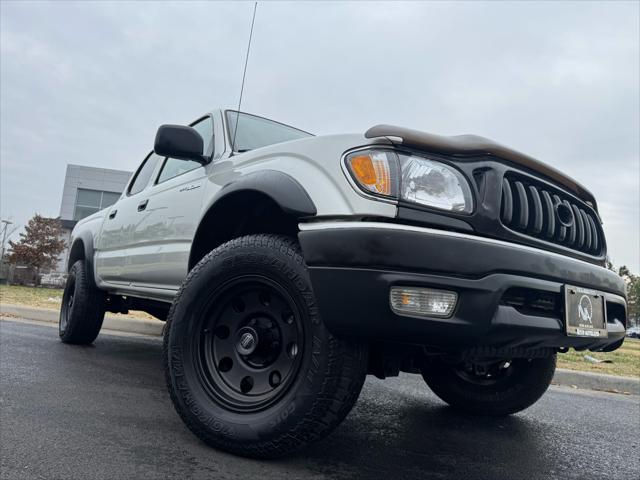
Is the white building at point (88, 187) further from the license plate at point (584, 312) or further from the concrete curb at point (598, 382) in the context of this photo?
the license plate at point (584, 312)

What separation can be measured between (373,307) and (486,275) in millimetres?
403

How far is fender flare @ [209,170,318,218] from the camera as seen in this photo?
2047 mm

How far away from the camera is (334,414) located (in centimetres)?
187

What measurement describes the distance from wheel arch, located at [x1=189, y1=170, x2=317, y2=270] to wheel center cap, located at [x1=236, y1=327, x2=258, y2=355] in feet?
1.57

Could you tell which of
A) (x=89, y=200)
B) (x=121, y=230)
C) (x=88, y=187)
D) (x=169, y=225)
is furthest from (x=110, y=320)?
(x=88, y=187)

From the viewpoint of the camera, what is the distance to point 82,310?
468 centimetres

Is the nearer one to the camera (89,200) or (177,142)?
(177,142)

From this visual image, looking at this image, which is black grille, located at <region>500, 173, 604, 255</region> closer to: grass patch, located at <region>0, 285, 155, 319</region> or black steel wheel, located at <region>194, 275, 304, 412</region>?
black steel wheel, located at <region>194, 275, 304, 412</region>

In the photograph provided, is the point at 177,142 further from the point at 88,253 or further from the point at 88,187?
the point at 88,187

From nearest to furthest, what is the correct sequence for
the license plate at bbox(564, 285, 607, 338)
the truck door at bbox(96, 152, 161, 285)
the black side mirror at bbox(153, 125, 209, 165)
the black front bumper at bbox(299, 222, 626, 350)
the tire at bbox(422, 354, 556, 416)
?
1. the black front bumper at bbox(299, 222, 626, 350)
2. the license plate at bbox(564, 285, 607, 338)
3. the black side mirror at bbox(153, 125, 209, 165)
4. the tire at bbox(422, 354, 556, 416)
5. the truck door at bbox(96, 152, 161, 285)

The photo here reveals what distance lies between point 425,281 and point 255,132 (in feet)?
6.68

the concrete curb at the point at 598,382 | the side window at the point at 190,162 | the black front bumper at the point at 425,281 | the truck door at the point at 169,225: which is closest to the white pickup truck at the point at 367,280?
the black front bumper at the point at 425,281

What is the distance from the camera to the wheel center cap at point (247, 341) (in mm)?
2174

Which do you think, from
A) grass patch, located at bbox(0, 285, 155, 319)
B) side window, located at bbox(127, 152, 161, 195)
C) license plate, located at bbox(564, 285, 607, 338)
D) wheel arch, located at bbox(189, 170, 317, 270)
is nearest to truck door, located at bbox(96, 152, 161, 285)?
side window, located at bbox(127, 152, 161, 195)
